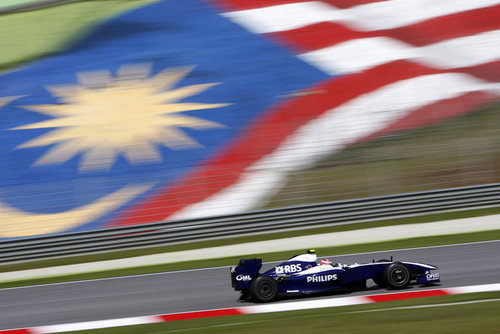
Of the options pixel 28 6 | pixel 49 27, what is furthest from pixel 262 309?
pixel 28 6

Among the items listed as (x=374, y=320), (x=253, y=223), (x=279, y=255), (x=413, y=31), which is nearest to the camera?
(x=374, y=320)

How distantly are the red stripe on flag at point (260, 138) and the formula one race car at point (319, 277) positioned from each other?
8.12m

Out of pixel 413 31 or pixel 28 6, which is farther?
pixel 28 6

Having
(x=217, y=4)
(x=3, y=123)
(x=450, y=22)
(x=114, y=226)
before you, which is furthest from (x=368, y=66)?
(x=3, y=123)

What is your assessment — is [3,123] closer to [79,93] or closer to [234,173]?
[79,93]

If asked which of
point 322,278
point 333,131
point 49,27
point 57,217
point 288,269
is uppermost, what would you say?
point 49,27

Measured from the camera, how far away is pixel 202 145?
17750 millimetres

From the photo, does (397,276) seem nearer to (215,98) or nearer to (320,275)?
(320,275)

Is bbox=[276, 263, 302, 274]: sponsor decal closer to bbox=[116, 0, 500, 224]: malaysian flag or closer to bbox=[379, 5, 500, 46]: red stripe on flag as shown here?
bbox=[116, 0, 500, 224]: malaysian flag

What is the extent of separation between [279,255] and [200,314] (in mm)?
4705

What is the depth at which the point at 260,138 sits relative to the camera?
1727cm

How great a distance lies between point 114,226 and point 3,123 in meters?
5.16

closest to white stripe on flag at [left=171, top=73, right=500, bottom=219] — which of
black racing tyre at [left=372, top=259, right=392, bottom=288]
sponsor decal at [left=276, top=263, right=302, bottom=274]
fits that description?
sponsor decal at [left=276, top=263, right=302, bottom=274]

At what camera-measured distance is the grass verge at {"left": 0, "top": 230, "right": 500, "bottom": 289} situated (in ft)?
37.9
